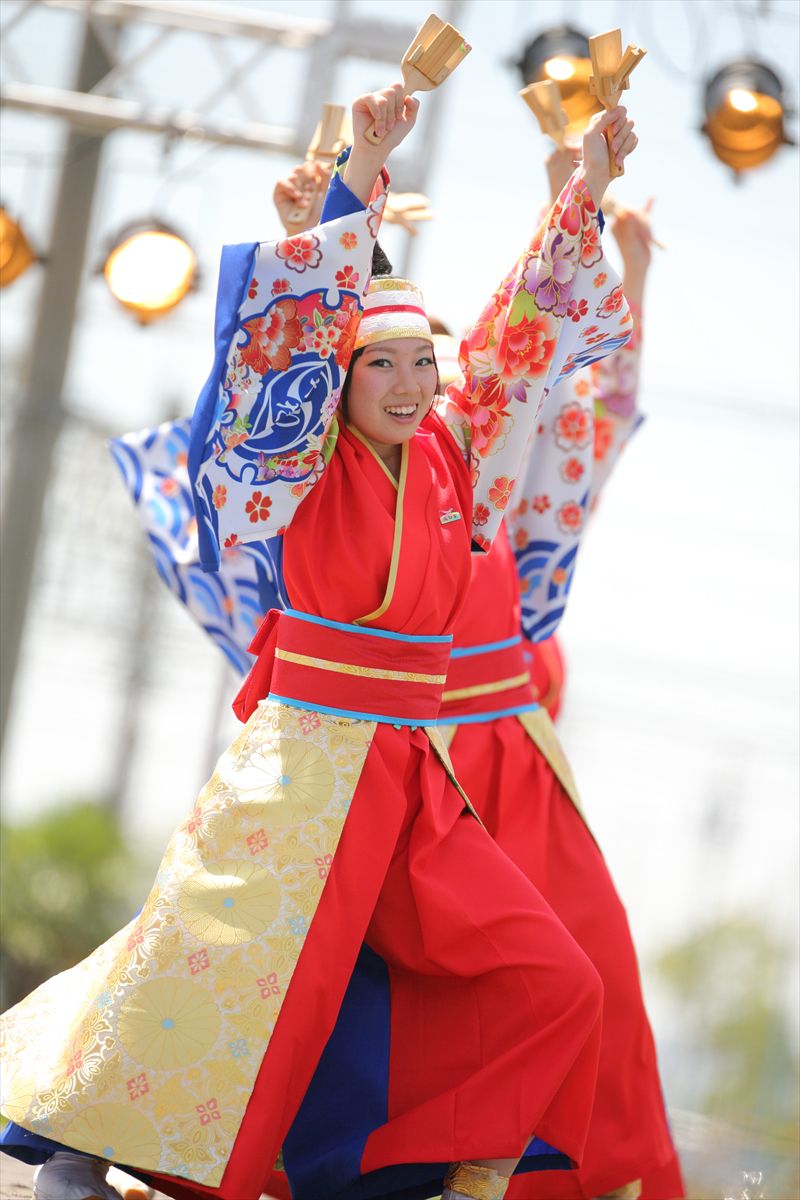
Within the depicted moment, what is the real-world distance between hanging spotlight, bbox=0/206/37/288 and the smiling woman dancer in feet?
9.36

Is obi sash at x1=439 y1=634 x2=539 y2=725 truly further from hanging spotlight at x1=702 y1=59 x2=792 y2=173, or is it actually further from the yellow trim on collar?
hanging spotlight at x1=702 y1=59 x2=792 y2=173

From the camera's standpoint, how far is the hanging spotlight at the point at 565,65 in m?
3.98

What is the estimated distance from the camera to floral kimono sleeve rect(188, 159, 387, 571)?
218 centimetres

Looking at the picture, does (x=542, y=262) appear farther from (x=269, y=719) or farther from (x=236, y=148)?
(x=236, y=148)

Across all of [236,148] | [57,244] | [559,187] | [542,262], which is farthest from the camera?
[57,244]

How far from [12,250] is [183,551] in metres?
1.93

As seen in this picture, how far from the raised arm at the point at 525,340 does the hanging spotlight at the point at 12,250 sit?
2.79 m

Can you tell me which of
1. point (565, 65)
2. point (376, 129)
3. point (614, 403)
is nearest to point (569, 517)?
point (614, 403)

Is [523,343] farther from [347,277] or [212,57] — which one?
[212,57]

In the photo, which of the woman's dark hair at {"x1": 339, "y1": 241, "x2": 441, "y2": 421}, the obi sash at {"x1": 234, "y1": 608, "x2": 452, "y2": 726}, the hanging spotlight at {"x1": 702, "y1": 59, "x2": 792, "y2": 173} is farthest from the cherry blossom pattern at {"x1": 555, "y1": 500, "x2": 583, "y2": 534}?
the hanging spotlight at {"x1": 702, "y1": 59, "x2": 792, "y2": 173}

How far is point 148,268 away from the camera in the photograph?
4562 millimetres

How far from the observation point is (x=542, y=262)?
236cm

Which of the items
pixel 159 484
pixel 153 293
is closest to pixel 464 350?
pixel 159 484

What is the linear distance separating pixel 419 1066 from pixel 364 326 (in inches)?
40.5
